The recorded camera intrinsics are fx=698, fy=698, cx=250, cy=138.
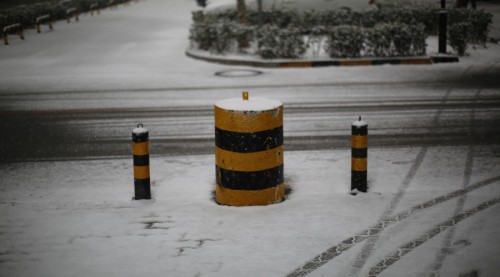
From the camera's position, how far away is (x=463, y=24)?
1820 centimetres

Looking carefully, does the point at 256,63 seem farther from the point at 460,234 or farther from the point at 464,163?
the point at 460,234

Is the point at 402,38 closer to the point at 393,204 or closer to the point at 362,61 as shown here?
the point at 362,61

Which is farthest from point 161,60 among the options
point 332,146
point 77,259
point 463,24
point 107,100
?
point 77,259

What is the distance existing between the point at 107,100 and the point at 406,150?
21.0 ft

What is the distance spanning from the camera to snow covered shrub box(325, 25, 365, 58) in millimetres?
17531

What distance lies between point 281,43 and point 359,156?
11.0m

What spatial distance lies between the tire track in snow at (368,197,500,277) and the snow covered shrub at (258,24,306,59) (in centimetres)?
1133

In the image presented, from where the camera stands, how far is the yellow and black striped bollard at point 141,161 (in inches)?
279

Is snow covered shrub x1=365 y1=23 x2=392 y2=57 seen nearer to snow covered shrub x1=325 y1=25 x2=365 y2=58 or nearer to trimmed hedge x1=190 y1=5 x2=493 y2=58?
trimmed hedge x1=190 y1=5 x2=493 y2=58

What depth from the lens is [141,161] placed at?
7117 mm

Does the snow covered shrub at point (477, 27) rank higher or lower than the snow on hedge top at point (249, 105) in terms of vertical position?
higher

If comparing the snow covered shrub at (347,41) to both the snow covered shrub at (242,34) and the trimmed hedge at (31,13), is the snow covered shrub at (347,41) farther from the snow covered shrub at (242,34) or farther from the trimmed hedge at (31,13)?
the trimmed hedge at (31,13)

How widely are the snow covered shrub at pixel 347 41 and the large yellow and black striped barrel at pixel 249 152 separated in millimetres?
10898

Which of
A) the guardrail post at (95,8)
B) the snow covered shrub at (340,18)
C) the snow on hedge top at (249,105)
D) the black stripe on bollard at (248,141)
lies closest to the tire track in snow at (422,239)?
the black stripe on bollard at (248,141)
